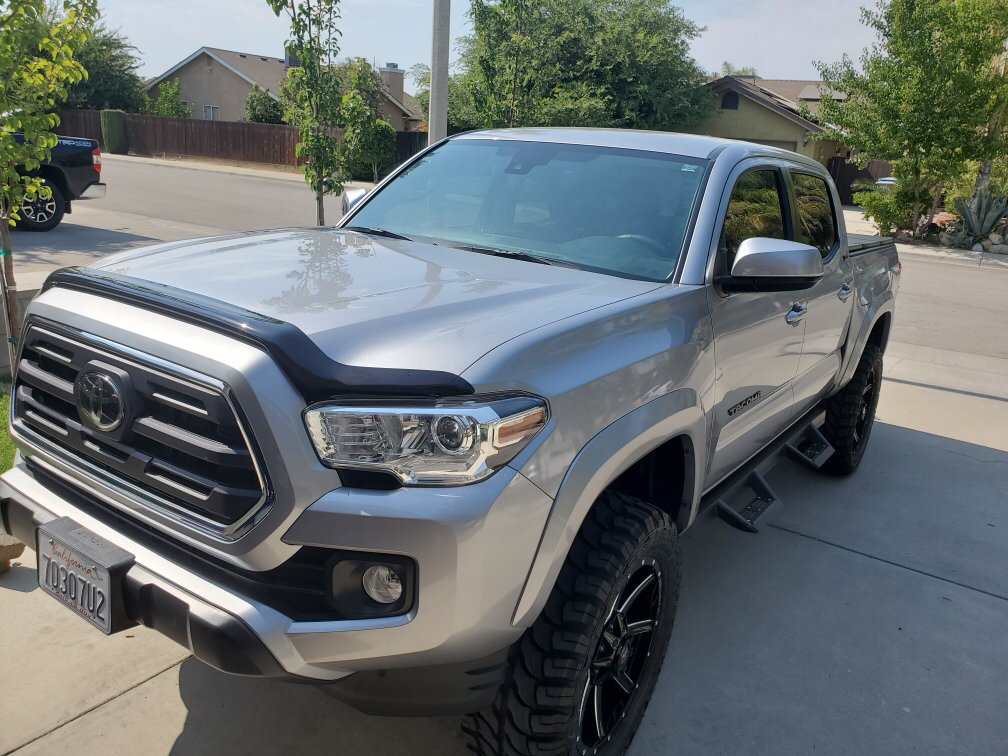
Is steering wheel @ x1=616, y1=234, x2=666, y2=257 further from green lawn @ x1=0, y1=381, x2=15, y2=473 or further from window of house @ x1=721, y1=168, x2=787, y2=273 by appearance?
green lawn @ x1=0, y1=381, x2=15, y2=473

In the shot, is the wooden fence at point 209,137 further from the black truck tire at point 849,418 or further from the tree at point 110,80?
the black truck tire at point 849,418

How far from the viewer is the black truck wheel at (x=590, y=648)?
2123mm

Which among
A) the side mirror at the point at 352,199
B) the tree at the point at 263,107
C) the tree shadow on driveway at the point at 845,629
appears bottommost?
the tree shadow on driveway at the point at 845,629

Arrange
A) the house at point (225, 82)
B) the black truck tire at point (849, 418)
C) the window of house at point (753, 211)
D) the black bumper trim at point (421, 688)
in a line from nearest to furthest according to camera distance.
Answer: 1. the black bumper trim at point (421, 688)
2. the window of house at point (753, 211)
3. the black truck tire at point (849, 418)
4. the house at point (225, 82)

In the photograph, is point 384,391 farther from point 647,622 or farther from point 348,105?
point 348,105

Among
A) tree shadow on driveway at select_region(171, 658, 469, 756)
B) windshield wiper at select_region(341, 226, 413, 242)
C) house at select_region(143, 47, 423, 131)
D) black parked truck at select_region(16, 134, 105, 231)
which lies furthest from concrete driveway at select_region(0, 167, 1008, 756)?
house at select_region(143, 47, 423, 131)

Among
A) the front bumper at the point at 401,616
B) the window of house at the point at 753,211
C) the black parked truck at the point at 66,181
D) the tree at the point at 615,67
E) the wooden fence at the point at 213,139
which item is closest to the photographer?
the front bumper at the point at 401,616

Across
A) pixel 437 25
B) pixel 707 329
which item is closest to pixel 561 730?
pixel 707 329

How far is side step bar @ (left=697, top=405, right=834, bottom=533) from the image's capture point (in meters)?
3.34

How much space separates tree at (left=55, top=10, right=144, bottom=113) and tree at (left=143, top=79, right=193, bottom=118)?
16.4 inches

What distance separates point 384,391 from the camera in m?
1.85

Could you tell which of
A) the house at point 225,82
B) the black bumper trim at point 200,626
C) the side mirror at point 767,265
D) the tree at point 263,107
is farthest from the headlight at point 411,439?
the house at point 225,82

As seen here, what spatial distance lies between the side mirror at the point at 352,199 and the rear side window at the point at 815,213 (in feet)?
6.60

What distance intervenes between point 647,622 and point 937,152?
64.2 feet
